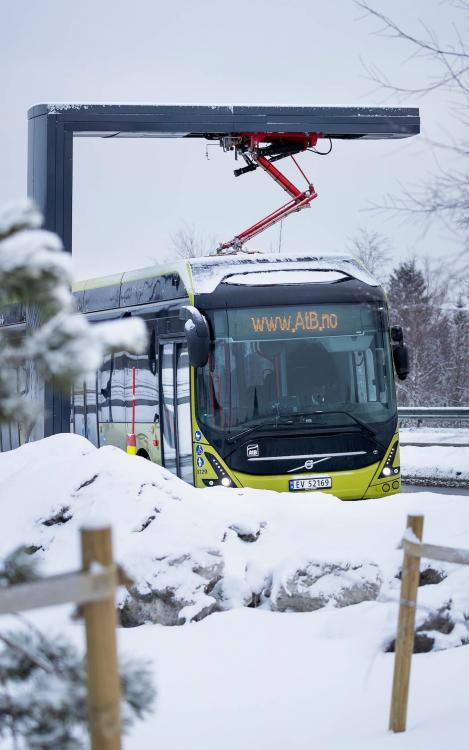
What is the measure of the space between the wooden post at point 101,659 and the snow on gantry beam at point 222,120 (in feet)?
38.6

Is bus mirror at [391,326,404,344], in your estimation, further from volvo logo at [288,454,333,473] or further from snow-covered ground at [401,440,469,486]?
snow-covered ground at [401,440,469,486]

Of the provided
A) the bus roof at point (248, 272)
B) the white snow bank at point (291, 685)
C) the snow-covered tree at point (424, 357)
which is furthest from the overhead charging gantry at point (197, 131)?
the snow-covered tree at point (424, 357)

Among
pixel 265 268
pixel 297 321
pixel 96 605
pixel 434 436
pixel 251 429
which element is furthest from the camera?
pixel 434 436

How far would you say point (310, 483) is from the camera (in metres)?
12.8

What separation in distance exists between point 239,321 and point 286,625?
6012 mm

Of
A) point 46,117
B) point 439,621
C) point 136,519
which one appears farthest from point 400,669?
point 46,117

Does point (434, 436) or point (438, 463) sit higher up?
point (434, 436)

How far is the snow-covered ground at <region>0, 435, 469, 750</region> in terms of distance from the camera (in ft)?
18.7

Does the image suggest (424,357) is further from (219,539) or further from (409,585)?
(409,585)

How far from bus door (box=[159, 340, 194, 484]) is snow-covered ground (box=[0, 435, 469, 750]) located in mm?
3621

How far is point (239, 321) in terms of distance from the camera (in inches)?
508

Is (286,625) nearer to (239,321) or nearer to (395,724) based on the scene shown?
(395,724)

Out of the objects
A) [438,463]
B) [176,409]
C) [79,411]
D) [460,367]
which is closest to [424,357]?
[460,367]

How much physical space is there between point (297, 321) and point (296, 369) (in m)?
0.53
